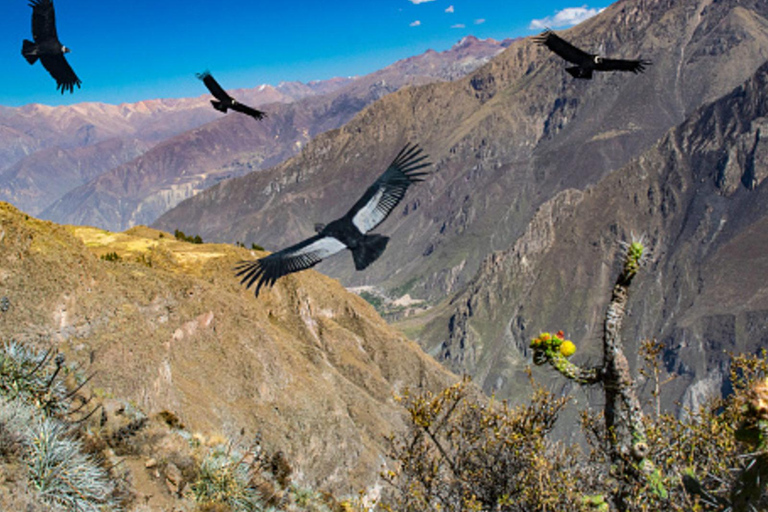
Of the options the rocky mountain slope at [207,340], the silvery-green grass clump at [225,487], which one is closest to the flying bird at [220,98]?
the silvery-green grass clump at [225,487]

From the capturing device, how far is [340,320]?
251ft

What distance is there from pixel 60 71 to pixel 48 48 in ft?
1.61

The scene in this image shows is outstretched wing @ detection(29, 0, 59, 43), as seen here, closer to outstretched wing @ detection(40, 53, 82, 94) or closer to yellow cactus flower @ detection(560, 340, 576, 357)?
outstretched wing @ detection(40, 53, 82, 94)

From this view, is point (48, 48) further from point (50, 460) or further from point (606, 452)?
point (606, 452)

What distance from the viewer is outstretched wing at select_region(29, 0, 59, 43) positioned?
10.8 metres

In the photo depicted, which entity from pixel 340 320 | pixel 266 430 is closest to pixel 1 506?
pixel 266 430

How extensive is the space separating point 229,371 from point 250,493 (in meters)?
35.2

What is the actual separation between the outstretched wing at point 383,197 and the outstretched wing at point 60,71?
6.65 metres

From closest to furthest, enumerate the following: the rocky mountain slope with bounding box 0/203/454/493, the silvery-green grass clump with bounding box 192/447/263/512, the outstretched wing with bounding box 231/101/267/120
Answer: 1. the outstretched wing with bounding box 231/101/267/120
2. the silvery-green grass clump with bounding box 192/447/263/512
3. the rocky mountain slope with bounding box 0/203/454/493

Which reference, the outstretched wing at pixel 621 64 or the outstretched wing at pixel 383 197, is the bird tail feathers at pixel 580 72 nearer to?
the outstretched wing at pixel 621 64

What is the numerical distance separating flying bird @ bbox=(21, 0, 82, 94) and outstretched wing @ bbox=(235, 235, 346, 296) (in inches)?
229

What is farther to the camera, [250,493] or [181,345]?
[181,345]

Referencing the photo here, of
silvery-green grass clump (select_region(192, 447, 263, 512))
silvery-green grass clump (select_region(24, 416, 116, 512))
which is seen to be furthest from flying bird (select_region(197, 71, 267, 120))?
silvery-green grass clump (select_region(192, 447, 263, 512))

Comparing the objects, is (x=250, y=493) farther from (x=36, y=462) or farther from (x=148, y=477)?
(x=36, y=462)
